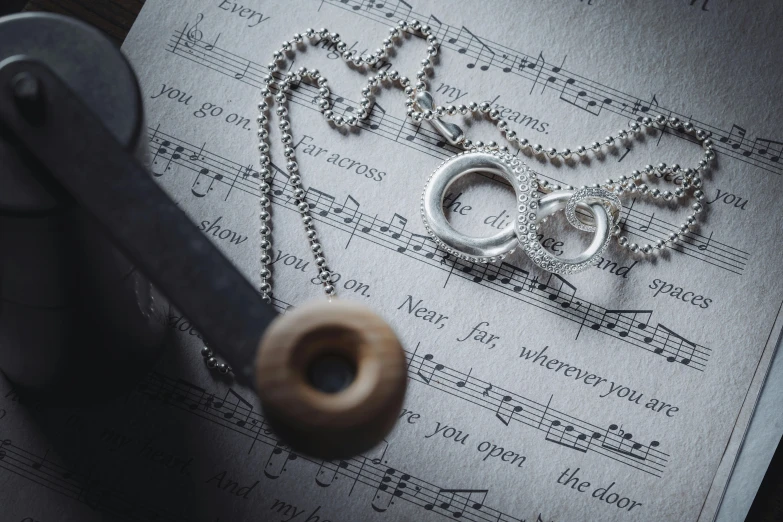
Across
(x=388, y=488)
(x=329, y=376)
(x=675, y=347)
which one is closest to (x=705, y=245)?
(x=675, y=347)

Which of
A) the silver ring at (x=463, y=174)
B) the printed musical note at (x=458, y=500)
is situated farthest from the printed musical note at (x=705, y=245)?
the printed musical note at (x=458, y=500)

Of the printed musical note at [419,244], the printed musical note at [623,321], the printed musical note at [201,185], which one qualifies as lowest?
the printed musical note at [201,185]

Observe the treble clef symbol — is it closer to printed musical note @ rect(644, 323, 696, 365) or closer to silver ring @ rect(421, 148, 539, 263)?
silver ring @ rect(421, 148, 539, 263)

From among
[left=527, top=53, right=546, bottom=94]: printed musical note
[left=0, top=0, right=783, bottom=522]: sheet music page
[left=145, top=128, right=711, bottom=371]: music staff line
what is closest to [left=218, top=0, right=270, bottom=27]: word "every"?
[left=0, top=0, right=783, bottom=522]: sheet music page

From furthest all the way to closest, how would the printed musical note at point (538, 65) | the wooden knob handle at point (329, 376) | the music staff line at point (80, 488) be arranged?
the printed musical note at point (538, 65)
the music staff line at point (80, 488)
the wooden knob handle at point (329, 376)

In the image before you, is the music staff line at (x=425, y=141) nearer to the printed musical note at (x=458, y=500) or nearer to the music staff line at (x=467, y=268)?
the music staff line at (x=467, y=268)

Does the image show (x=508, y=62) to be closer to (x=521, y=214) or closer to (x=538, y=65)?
(x=538, y=65)
